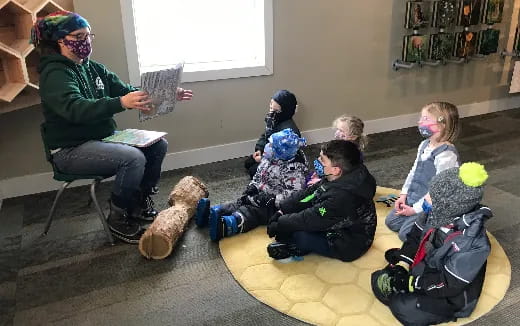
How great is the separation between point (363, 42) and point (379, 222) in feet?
5.91

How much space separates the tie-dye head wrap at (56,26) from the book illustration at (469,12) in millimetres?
3194

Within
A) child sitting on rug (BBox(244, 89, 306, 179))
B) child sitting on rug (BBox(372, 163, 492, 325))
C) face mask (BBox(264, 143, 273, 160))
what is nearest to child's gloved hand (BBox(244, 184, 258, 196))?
face mask (BBox(264, 143, 273, 160))

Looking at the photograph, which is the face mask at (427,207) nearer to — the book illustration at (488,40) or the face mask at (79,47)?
the face mask at (79,47)

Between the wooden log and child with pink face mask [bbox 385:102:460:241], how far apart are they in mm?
1086

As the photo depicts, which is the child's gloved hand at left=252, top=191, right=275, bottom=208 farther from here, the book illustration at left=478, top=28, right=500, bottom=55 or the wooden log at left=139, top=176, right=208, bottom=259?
the book illustration at left=478, top=28, right=500, bottom=55

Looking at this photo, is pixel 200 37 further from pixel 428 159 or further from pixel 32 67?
pixel 428 159

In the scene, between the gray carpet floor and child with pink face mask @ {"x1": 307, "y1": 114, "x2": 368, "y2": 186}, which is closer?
the gray carpet floor

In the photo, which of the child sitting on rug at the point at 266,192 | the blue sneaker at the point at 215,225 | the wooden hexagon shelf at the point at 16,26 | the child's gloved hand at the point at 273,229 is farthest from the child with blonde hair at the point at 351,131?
the wooden hexagon shelf at the point at 16,26

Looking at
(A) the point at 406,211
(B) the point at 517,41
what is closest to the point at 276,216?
(A) the point at 406,211

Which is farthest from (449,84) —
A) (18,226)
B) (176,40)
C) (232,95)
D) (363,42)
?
(18,226)

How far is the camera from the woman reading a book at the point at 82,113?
200cm

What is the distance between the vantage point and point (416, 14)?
3648 millimetres

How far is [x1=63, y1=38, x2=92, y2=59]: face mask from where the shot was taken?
2.07 metres

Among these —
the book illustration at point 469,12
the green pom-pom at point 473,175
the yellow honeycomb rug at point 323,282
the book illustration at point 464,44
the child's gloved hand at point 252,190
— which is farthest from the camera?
the book illustration at point 464,44
